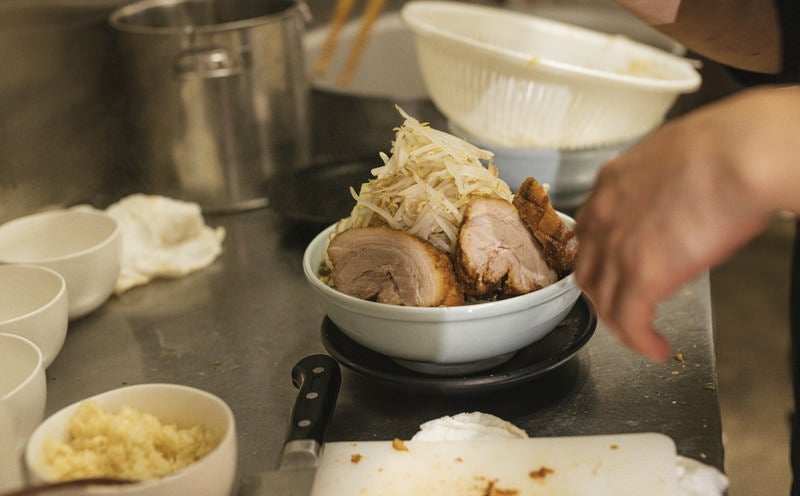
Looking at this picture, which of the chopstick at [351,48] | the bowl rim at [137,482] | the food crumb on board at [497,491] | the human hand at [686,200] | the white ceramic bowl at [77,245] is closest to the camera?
the human hand at [686,200]

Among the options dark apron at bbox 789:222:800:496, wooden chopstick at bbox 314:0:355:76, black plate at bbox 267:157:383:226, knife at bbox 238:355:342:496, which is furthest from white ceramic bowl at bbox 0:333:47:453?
wooden chopstick at bbox 314:0:355:76

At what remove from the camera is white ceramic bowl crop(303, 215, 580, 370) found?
1032mm

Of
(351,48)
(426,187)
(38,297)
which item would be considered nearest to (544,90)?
(426,187)

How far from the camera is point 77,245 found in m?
1.46

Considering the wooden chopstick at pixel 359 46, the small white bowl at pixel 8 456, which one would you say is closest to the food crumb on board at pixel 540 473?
the small white bowl at pixel 8 456

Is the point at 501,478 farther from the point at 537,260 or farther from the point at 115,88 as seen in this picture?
the point at 115,88

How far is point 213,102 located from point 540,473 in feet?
3.45

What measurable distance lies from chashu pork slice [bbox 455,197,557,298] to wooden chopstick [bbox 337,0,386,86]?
138 centimetres

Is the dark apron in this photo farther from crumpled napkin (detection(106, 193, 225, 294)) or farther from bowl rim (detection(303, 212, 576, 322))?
crumpled napkin (detection(106, 193, 225, 294))

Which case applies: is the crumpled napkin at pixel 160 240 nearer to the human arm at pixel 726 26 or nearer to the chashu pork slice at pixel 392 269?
the chashu pork slice at pixel 392 269

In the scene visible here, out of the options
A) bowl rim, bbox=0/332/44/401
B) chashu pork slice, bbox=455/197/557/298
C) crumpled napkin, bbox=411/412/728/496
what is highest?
chashu pork slice, bbox=455/197/557/298

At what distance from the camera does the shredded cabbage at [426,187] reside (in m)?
1.11

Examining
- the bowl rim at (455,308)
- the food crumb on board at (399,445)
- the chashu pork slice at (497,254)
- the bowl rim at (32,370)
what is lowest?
the food crumb on board at (399,445)

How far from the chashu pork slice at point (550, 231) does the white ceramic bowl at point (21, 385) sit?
0.61m
